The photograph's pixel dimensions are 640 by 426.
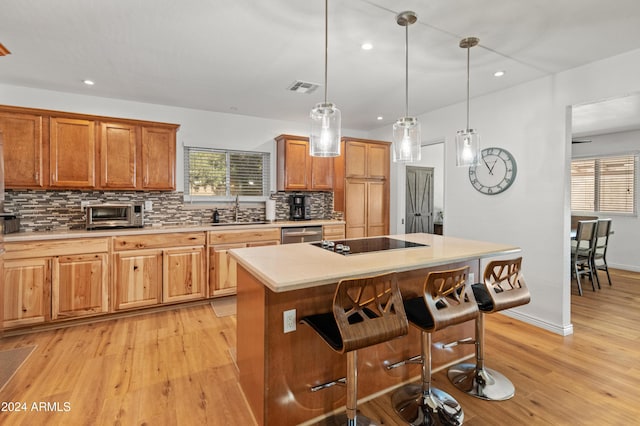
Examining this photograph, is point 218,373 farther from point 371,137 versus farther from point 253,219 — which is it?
point 371,137

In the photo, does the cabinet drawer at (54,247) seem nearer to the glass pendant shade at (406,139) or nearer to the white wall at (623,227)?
the glass pendant shade at (406,139)

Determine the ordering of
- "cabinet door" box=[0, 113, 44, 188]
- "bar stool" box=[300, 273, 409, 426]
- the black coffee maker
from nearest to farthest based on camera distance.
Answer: "bar stool" box=[300, 273, 409, 426]
"cabinet door" box=[0, 113, 44, 188]
the black coffee maker

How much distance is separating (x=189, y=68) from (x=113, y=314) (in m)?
2.77

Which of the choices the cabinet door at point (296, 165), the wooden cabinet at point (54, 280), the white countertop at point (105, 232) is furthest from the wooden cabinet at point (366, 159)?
the wooden cabinet at point (54, 280)

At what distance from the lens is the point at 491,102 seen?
367 centimetres

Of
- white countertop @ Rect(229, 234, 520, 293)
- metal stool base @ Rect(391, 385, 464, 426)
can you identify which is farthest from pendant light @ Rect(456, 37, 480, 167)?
metal stool base @ Rect(391, 385, 464, 426)

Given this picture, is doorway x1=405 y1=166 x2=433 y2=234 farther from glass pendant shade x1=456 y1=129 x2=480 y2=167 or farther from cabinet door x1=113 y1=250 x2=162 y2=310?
cabinet door x1=113 y1=250 x2=162 y2=310

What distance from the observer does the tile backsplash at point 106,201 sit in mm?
3494

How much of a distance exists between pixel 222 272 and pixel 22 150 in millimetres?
2452

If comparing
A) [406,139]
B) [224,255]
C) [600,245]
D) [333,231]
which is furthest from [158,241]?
[600,245]

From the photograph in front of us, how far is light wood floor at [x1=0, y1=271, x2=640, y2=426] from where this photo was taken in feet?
6.31

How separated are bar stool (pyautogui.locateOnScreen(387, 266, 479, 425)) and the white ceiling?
1779 millimetres

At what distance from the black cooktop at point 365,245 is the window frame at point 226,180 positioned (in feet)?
7.99

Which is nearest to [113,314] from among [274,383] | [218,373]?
[218,373]
